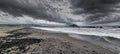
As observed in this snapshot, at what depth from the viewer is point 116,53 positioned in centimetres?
1118

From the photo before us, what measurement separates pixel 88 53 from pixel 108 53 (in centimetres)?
195

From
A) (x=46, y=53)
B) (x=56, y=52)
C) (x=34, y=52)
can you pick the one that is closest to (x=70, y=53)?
(x=56, y=52)

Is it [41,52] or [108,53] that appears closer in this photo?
[41,52]

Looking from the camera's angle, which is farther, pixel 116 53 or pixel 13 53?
pixel 116 53

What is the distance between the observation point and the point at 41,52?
33.6 ft

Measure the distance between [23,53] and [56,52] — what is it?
2747 millimetres

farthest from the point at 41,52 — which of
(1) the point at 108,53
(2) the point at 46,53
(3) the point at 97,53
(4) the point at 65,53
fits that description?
(1) the point at 108,53

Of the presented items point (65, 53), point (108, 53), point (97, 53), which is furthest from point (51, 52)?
point (108, 53)

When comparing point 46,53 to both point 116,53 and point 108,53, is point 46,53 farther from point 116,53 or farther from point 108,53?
point 116,53

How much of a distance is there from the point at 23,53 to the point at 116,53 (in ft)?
27.3

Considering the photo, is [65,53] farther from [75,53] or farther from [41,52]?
[41,52]

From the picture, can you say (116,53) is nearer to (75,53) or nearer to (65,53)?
(75,53)

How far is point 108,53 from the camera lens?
11039 millimetres

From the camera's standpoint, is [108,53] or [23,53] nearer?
[23,53]
